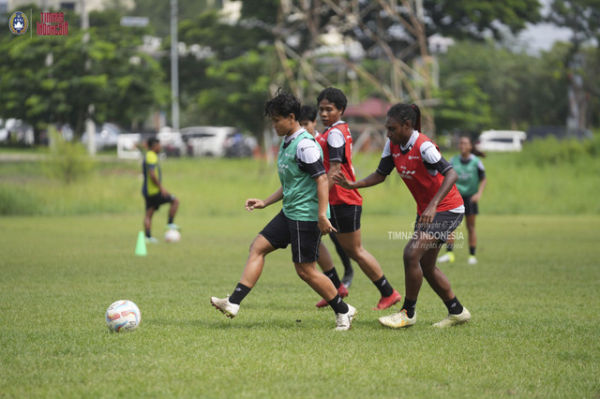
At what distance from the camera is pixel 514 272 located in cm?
1172

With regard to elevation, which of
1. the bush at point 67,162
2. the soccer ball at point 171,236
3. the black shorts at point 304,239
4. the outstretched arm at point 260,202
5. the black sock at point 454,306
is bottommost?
the bush at point 67,162

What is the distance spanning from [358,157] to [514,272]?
2474 cm

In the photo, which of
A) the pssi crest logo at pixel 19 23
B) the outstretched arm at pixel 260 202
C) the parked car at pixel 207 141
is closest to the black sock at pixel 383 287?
the outstretched arm at pixel 260 202

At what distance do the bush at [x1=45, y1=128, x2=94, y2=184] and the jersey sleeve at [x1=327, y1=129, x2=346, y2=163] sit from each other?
19.6 metres

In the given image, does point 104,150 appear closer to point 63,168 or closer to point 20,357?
point 63,168

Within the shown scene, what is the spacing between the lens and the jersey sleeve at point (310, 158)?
668cm

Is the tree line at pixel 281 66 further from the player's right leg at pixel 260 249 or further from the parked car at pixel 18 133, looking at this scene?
the player's right leg at pixel 260 249

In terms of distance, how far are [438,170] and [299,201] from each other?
1186 mm

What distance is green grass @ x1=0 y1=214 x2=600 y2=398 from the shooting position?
16.9 feet

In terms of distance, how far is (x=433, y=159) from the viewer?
6809 mm

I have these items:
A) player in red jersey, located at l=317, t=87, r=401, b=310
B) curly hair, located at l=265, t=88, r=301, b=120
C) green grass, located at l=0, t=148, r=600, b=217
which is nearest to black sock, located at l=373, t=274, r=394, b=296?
player in red jersey, located at l=317, t=87, r=401, b=310

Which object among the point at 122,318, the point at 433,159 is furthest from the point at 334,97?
the point at 122,318

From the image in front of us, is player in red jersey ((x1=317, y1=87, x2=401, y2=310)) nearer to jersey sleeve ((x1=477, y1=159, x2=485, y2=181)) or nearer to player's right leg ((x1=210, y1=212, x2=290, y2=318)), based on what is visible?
player's right leg ((x1=210, y1=212, x2=290, y2=318))

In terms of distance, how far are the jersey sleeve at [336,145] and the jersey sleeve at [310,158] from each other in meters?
0.95
